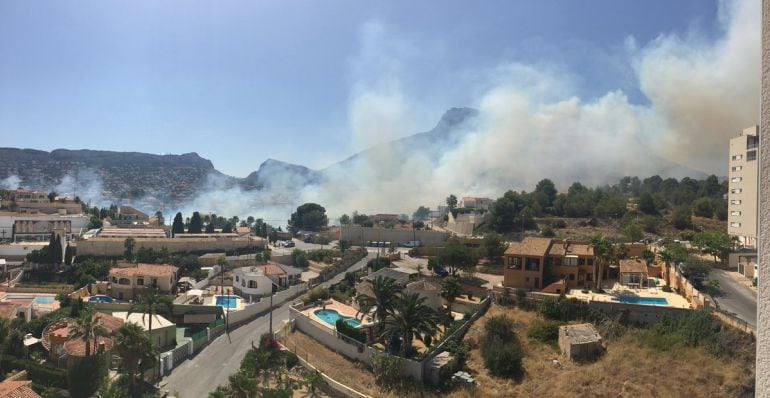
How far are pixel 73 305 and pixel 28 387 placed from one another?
13196 mm

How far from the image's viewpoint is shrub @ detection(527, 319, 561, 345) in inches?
927

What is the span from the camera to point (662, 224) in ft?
167

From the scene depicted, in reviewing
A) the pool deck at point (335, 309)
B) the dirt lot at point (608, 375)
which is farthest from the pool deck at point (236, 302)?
the dirt lot at point (608, 375)

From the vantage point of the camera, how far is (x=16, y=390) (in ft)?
62.2

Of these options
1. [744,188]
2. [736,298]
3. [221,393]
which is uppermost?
[744,188]

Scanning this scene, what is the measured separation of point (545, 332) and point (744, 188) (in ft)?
88.5

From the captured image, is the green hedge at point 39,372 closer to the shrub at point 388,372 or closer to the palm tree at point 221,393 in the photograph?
the palm tree at point 221,393

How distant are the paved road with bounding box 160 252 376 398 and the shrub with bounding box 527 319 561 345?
13929 mm

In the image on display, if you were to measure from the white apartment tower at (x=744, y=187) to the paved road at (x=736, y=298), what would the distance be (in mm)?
12566

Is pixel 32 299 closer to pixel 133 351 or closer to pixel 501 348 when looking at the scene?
pixel 133 351

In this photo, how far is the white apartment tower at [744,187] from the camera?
38.7m

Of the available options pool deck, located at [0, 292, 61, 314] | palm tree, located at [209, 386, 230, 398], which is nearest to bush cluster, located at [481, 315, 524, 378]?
palm tree, located at [209, 386, 230, 398]

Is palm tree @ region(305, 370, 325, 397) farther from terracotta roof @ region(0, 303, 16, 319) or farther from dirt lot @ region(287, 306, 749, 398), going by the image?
terracotta roof @ region(0, 303, 16, 319)

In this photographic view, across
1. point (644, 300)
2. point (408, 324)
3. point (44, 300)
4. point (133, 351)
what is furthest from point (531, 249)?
point (44, 300)
